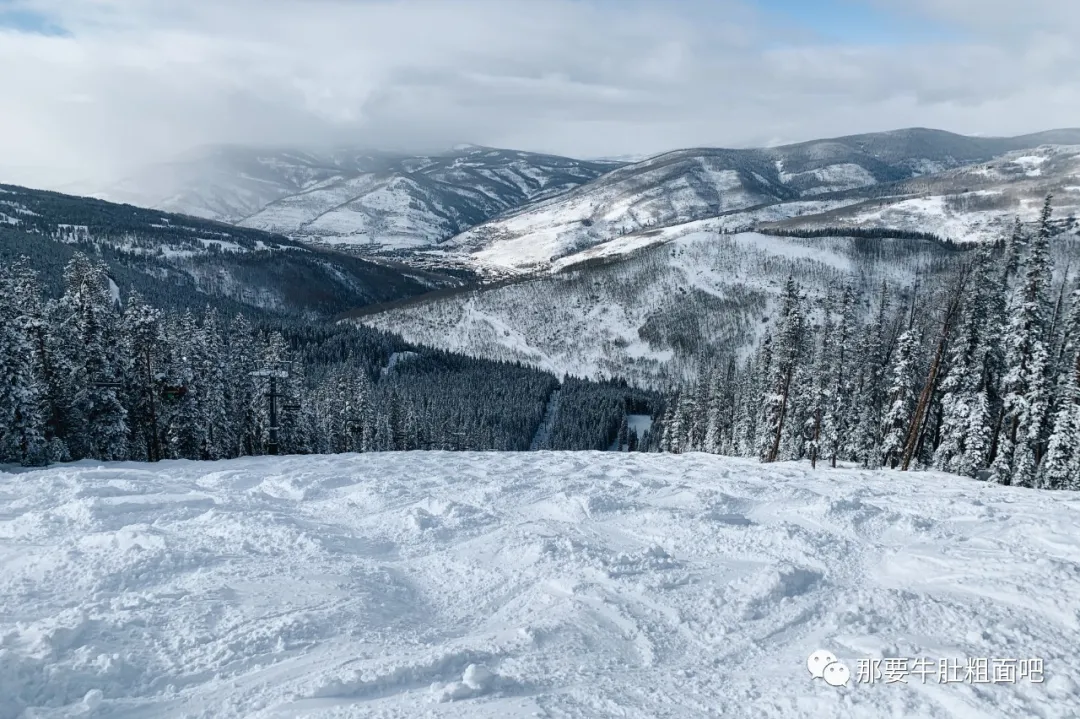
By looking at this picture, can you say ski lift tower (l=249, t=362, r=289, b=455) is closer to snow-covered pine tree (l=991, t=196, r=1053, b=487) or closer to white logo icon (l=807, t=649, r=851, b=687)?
white logo icon (l=807, t=649, r=851, b=687)

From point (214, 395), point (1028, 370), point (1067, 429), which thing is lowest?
point (214, 395)

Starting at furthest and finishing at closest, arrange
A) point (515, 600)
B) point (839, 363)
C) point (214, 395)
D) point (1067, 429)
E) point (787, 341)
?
point (214, 395)
point (839, 363)
point (787, 341)
point (1067, 429)
point (515, 600)

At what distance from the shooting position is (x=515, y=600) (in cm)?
1082

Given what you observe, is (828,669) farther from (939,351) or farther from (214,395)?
(214,395)

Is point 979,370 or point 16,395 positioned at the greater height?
point 979,370

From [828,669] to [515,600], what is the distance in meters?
5.38

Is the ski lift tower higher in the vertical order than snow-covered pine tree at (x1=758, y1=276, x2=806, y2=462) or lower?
lower

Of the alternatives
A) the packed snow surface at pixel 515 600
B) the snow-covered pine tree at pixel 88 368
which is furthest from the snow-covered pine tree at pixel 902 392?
the snow-covered pine tree at pixel 88 368

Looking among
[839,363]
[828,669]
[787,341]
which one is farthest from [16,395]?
[839,363]

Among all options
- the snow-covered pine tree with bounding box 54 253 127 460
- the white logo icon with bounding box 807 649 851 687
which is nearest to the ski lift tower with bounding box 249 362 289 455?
the snow-covered pine tree with bounding box 54 253 127 460

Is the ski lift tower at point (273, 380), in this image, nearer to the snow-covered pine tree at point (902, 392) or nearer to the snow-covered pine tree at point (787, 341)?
the snow-covered pine tree at point (787, 341)

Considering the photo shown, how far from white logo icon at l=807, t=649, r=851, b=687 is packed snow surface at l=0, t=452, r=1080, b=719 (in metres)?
0.18

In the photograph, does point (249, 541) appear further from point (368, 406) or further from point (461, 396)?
point (461, 396)

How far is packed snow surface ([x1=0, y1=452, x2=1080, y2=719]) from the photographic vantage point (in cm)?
762
